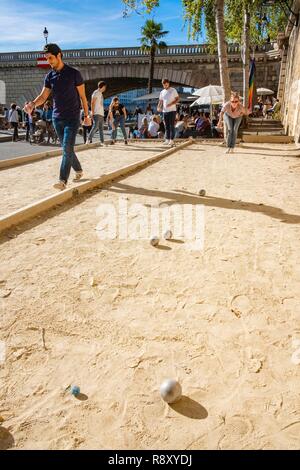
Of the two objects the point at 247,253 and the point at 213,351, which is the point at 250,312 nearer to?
the point at 213,351

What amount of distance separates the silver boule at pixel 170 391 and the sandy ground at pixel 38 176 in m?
3.79

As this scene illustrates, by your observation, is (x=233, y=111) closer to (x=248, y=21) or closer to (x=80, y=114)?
(x=80, y=114)

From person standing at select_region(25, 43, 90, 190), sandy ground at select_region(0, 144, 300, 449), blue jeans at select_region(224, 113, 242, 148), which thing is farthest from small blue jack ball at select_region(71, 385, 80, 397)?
blue jeans at select_region(224, 113, 242, 148)

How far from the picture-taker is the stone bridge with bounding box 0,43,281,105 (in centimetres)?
3329

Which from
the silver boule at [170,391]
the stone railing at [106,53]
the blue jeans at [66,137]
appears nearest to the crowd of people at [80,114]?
the blue jeans at [66,137]

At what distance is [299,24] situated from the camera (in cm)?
1697

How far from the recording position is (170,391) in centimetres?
183

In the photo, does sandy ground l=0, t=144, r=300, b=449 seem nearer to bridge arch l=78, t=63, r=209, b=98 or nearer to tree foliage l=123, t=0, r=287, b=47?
tree foliage l=123, t=0, r=287, b=47

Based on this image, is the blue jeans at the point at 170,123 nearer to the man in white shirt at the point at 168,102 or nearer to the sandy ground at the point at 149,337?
the man in white shirt at the point at 168,102

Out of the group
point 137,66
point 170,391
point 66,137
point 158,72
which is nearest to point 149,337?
point 170,391

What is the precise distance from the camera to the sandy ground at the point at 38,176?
577 centimetres

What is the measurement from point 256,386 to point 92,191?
484 cm

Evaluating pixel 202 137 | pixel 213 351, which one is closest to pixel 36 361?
pixel 213 351
